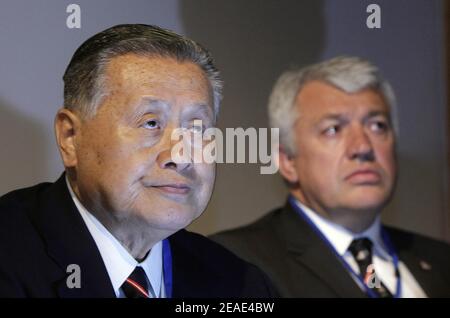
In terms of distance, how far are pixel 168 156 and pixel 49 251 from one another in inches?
12.4

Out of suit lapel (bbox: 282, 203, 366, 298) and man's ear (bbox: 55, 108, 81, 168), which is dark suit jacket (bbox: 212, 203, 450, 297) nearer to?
suit lapel (bbox: 282, 203, 366, 298)

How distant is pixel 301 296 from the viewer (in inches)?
75.8

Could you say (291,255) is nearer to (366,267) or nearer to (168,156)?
(366,267)

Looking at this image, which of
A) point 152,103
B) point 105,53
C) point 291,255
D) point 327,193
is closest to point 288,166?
point 327,193

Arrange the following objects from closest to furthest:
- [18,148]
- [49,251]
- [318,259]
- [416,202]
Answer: [49,251]
[18,148]
[318,259]
[416,202]

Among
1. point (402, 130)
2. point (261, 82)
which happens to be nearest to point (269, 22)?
point (261, 82)

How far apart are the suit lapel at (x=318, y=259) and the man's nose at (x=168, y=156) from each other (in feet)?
1.26

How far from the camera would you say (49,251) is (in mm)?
1677

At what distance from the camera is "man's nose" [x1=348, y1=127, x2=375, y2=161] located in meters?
1.95

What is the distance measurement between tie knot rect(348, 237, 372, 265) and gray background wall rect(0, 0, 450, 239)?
0.13 metres

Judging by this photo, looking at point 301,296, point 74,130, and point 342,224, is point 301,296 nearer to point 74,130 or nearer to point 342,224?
point 342,224

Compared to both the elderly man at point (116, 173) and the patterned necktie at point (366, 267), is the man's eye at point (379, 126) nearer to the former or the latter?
the patterned necktie at point (366, 267)

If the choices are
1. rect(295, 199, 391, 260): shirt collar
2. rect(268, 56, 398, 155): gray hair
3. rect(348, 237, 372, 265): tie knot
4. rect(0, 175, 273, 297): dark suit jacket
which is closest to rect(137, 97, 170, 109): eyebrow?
rect(0, 175, 273, 297): dark suit jacket

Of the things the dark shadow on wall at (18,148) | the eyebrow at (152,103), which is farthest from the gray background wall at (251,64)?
the eyebrow at (152,103)
